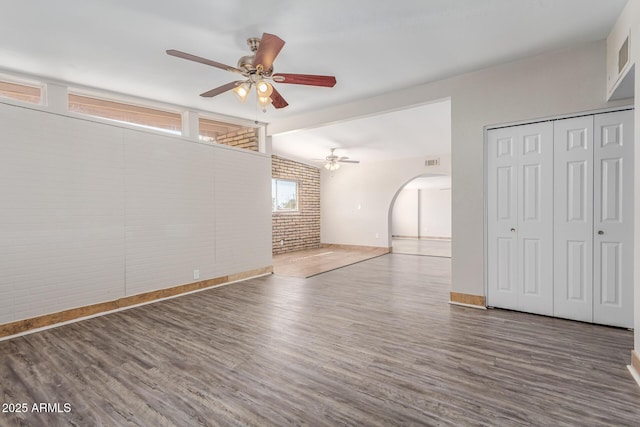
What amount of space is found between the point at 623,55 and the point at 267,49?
9.49ft

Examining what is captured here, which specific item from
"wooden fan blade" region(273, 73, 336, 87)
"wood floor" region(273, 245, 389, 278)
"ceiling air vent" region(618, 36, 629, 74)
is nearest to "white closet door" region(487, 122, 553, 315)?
"ceiling air vent" region(618, 36, 629, 74)

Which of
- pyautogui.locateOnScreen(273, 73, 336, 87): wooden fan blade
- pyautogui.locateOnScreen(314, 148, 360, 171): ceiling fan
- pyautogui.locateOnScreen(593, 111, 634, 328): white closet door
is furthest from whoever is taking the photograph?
pyautogui.locateOnScreen(314, 148, 360, 171): ceiling fan

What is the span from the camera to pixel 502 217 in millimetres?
3576

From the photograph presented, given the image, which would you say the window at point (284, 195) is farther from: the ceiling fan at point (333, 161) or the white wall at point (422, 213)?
the white wall at point (422, 213)

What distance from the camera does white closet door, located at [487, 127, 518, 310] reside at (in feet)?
11.5

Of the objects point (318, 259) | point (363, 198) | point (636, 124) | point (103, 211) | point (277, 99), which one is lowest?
point (318, 259)

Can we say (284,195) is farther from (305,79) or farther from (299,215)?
(305,79)

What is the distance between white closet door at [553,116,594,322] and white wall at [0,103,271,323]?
443 cm

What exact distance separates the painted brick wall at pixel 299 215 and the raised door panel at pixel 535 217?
19.8 ft

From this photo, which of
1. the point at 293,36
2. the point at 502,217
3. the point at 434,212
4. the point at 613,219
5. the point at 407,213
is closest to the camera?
the point at 293,36

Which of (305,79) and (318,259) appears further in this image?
(318,259)

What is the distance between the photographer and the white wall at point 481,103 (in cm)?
309

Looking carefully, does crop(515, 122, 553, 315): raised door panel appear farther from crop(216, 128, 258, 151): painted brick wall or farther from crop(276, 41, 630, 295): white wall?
crop(216, 128, 258, 151): painted brick wall

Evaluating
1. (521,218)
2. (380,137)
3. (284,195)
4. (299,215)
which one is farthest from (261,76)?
(299,215)
